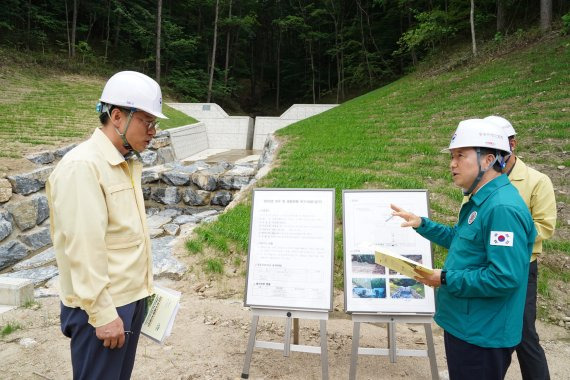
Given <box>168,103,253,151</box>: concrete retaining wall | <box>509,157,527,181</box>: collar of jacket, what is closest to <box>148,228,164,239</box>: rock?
<box>509,157,527,181</box>: collar of jacket

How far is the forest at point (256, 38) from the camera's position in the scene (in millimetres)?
24469

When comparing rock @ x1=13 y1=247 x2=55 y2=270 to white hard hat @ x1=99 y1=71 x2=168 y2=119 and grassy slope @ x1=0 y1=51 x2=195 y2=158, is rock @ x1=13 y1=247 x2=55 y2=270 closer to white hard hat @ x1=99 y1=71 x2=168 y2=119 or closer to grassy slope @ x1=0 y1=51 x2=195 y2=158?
grassy slope @ x1=0 y1=51 x2=195 y2=158

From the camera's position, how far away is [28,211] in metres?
8.39

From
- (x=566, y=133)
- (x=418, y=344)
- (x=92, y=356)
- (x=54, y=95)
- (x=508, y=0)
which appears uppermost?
(x=508, y=0)

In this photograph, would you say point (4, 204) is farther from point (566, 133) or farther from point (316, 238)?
point (566, 133)

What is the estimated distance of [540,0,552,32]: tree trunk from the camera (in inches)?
690

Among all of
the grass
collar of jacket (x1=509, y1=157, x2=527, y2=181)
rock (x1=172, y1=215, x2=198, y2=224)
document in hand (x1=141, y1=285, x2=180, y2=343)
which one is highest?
collar of jacket (x1=509, y1=157, x2=527, y2=181)

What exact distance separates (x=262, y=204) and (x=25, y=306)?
10.8ft

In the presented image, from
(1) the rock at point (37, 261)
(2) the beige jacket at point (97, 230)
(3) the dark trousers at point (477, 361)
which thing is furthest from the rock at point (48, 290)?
(3) the dark trousers at point (477, 361)

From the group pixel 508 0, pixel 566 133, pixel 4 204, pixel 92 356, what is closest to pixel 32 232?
pixel 4 204

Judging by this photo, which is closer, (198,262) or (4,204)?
(198,262)

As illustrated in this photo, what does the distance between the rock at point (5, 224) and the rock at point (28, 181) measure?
0.72m

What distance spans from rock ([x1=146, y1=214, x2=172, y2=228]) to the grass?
5356mm

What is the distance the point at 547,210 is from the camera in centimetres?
296
